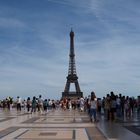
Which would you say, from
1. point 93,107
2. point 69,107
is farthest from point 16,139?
point 69,107

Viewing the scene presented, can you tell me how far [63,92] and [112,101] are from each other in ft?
338

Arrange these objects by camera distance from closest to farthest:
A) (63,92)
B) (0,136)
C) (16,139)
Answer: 1. (16,139)
2. (0,136)
3. (63,92)

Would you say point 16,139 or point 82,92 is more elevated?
point 82,92

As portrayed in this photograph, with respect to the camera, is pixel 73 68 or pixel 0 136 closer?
pixel 0 136

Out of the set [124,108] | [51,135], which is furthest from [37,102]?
[51,135]

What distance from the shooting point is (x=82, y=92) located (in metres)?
136

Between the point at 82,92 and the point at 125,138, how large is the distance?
392 feet

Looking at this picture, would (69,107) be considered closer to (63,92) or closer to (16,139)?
(16,139)

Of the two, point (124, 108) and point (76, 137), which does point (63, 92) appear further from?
point (76, 137)

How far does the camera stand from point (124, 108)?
35.5 meters

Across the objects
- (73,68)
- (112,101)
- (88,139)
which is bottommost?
(88,139)

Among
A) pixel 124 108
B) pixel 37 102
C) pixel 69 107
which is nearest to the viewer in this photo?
pixel 124 108

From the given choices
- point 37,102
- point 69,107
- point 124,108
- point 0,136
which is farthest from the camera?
point 69,107

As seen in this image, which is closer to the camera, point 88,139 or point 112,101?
point 88,139
